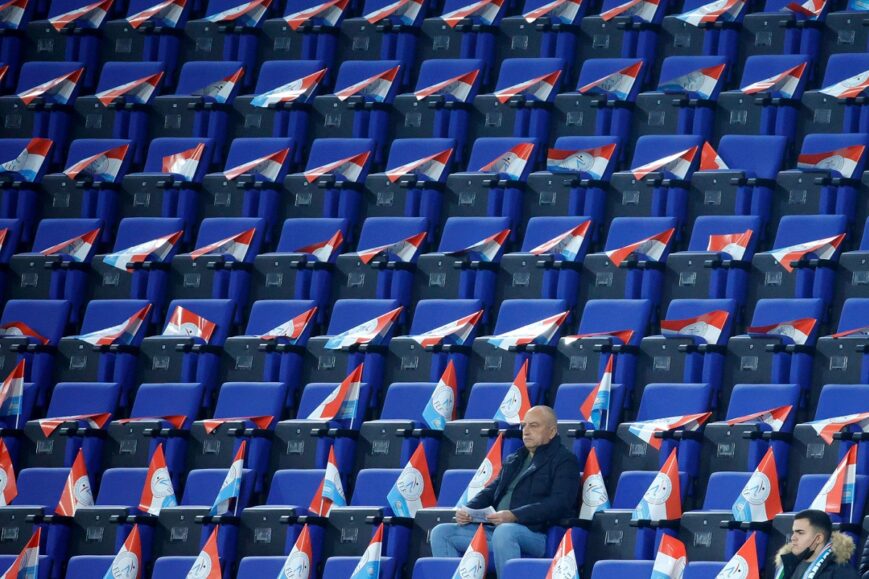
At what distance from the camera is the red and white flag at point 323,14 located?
24.4 feet

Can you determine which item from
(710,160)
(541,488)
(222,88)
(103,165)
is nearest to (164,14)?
(222,88)

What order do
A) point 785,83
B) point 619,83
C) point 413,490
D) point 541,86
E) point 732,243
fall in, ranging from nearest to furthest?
point 413,490 → point 732,243 → point 785,83 → point 619,83 → point 541,86

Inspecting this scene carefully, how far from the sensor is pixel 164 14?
304 inches

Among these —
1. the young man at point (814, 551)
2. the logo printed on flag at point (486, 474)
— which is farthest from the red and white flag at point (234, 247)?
the young man at point (814, 551)

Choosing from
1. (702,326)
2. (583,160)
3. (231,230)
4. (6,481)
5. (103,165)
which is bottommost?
(6,481)

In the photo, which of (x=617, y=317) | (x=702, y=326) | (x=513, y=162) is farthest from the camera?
(x=513, y=162)

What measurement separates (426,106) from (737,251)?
152 cm

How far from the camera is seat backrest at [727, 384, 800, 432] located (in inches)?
209

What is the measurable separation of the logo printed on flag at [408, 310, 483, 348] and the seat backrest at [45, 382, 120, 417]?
1069 millimetres

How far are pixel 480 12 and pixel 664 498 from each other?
2737 millimetres

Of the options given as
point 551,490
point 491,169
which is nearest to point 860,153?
point 491,169

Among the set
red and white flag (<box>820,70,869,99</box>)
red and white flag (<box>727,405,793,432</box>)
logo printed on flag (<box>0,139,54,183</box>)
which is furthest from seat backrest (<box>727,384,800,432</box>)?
logo printed on flag (<box>0,139,54,183</box>)

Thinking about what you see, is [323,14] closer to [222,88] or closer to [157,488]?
[222,88]

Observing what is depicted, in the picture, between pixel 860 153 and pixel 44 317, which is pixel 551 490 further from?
pixel 44 317
